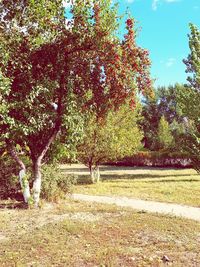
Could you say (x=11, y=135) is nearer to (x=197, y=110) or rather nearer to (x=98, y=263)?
(x=98, y=263)

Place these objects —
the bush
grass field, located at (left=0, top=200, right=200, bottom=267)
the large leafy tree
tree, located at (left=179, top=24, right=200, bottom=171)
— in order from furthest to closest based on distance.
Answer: tree, located at (left=179, top=24, right=200, bottom=171) → the bush → the large leafy tree → grass field, located at (left=0, top=200, right=200, bottom=267)

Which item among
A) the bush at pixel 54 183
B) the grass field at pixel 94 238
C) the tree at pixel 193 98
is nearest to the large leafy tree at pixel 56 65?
the bush at pixel 54 183

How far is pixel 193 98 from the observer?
26172 mm

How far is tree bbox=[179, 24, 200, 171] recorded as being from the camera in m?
24.9

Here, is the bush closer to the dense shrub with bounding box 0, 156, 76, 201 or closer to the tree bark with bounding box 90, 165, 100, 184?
the dense shrub with bounding box 0, 156, 76, 201

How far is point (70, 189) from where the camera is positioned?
659 inches

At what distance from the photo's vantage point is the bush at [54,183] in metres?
15.5

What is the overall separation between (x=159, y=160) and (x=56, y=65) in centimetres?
3197

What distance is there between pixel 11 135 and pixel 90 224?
4.63m

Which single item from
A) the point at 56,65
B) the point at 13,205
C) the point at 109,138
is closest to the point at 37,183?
the point at 13,205

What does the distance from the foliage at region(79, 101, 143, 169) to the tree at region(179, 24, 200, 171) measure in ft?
12.6

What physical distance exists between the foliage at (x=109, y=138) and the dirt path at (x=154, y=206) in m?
7.39

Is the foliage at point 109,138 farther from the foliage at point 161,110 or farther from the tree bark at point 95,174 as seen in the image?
the foliage at point 161,110

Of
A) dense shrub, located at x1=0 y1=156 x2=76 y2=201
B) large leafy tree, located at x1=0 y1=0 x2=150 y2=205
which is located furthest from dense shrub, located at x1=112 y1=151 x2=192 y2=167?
large leafy tree, located at x1=0 y1=0 x2=150 y2=205
